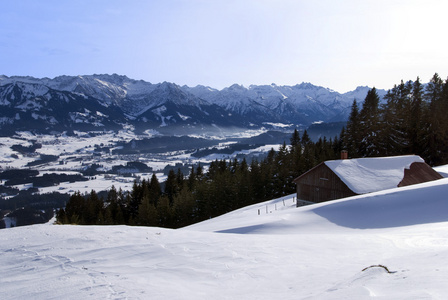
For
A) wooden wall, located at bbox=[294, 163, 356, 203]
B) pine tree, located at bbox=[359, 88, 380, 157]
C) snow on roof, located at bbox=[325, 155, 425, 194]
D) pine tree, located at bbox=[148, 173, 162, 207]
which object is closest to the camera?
snow on roof, located at bbox=[325, 155, 425, 194]

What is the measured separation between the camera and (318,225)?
1722 centimetres

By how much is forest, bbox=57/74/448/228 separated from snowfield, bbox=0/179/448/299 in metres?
40.8

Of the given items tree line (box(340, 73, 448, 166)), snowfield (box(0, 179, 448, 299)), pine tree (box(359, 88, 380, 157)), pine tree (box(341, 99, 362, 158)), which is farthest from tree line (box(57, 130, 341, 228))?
snowfield (box(0, 179, 448, 299))

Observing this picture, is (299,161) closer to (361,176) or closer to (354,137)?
(354,137)

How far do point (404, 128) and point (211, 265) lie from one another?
53234mm

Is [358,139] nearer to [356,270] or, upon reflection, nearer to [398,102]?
[398,102]

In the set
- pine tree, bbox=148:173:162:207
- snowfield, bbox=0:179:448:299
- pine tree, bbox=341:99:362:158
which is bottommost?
pine tree, bbox=148:173:162:207

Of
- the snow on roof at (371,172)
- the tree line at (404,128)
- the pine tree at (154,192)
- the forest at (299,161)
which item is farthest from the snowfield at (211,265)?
the pine tree at (154,192)

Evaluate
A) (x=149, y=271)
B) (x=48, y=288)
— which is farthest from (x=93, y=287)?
(x=149, y=271)

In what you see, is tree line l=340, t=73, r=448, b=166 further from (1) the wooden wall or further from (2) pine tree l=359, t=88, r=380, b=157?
(1) the wooden wall

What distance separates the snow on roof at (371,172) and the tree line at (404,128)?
16.7 metres

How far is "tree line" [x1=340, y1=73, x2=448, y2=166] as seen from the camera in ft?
156

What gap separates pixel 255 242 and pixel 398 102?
183 feet

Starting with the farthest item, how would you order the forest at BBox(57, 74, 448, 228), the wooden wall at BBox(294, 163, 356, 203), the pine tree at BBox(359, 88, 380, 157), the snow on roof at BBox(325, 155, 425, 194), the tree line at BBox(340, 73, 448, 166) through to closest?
the pine tree at BBox(359, 88, 380, 157)
the forest at BBox(57, 74, 448, 228)
the tree line at BBox(340, 73, 448, 166)
the wooden wall at BBox(294, 163, 356, 203)
the snow on roof at BBox(325, 155, 425, 194)
